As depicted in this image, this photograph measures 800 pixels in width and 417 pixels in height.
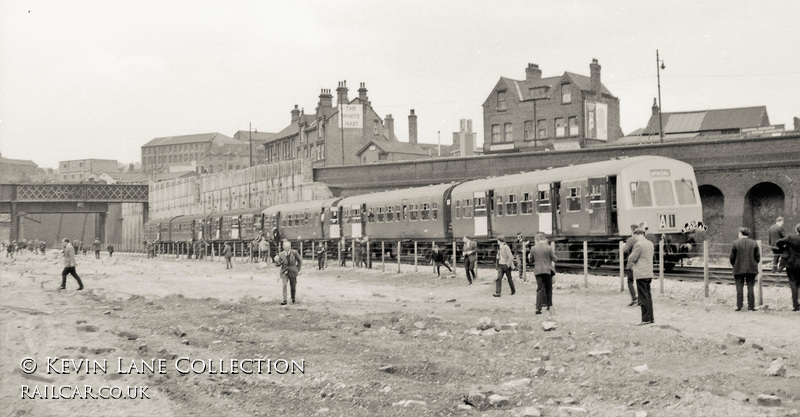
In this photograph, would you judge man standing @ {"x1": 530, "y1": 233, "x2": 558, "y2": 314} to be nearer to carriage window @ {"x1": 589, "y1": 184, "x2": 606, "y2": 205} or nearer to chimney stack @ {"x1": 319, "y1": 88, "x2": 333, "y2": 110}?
carriage window @ {"x1": 589, "y1": 184, "x2": 606, "y2": 205}

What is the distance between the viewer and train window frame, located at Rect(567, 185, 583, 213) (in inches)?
1031

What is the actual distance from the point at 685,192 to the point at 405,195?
1544 centimetres

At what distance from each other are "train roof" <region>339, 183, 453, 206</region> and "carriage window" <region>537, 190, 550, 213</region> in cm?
761

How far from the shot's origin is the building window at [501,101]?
6862 centimetres

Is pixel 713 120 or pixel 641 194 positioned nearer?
pixel 641 194

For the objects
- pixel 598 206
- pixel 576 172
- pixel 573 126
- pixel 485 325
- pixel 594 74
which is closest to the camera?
pixel 485 325

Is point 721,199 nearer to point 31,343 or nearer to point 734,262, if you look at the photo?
point 734,262

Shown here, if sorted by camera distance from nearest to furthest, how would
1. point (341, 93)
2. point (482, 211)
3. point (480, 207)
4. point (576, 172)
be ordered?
point (576, 172) < point (482, 211) < point (480, 207) < point (341, 93)

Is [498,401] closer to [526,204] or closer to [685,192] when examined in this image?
[685,192]

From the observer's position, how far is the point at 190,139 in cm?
16188

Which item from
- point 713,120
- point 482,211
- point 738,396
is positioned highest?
point 713,120

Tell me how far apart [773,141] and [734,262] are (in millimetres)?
25280

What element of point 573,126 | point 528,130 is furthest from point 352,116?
point 573,126

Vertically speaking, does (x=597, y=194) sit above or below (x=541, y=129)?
below
